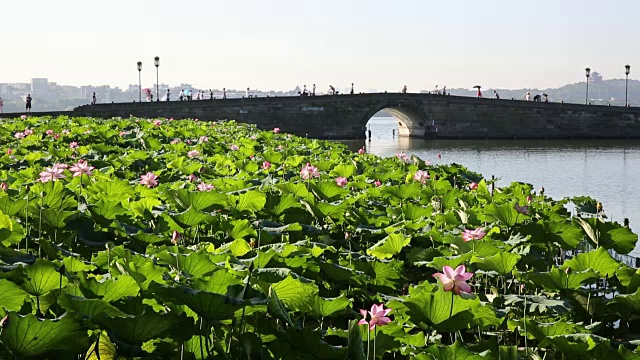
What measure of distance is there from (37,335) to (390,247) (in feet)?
6.60

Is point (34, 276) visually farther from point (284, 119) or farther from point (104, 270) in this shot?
point (284, 119)

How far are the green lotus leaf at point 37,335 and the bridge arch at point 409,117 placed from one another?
56.6 m

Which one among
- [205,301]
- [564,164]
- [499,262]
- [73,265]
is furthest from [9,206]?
[564,164]

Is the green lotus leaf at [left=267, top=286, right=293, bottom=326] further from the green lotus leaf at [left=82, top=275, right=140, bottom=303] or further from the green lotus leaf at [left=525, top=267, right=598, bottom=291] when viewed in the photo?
the green lotus leaf at [left=525, top=267, right=598, bottom=291]

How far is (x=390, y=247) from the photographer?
163 inches

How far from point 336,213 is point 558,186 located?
975 inches

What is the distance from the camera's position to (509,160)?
133 ft

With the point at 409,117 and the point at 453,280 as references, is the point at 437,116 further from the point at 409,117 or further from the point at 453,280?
the point at 453,280

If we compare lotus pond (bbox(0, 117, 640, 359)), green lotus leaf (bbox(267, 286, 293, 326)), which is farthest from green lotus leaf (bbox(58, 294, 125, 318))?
green lotus leaf (bbox(267, 286, 293, 326))

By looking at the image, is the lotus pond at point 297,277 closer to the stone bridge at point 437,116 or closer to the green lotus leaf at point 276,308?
the green lotus leaf at point 276,308

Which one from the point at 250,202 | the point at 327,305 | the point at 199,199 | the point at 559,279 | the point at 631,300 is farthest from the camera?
the point at 250,202

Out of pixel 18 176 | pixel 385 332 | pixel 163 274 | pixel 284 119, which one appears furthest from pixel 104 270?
pixel 284 119

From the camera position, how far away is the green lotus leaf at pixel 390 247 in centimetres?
411

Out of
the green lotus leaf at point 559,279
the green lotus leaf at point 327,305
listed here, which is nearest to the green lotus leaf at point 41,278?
the green lotus leaf at point 327,305
